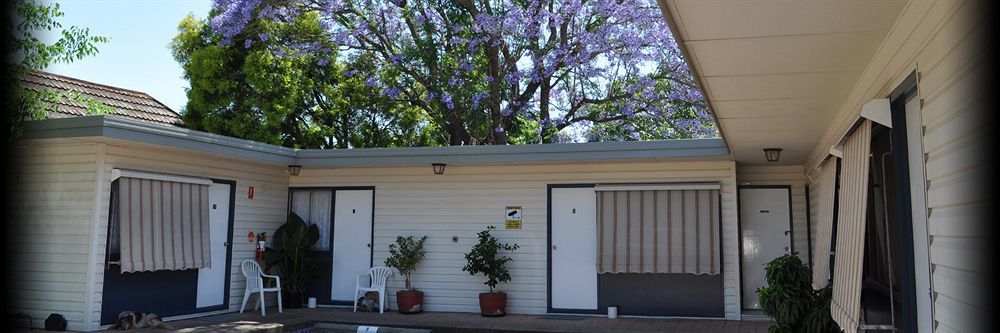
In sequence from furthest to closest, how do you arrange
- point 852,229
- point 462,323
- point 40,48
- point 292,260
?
point 292,260
point 462,323
point 40,48
point 852,229

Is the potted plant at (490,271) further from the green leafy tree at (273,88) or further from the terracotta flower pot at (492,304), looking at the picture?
the green leafy tree at (273,88)

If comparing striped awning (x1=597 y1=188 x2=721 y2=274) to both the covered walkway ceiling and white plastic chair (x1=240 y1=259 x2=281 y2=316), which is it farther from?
white plastic chair (x1=240 y1=259 x2=281 y2=316)

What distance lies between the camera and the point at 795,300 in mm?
5855

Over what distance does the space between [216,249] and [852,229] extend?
7.52 meters

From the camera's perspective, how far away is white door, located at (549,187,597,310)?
9281mm

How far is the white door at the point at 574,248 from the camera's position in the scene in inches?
365

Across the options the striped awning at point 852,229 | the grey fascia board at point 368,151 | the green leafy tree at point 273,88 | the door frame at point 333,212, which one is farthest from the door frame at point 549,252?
the green leafy tree at point 273,88

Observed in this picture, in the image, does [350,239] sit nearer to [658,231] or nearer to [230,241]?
[230,241]

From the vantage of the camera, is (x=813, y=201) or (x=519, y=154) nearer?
(x=813, y=201)

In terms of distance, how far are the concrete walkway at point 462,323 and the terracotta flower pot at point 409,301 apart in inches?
4.8

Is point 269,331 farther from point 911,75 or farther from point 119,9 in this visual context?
point 911,75

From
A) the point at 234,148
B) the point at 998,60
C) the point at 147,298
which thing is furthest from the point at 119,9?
the point at 998,60

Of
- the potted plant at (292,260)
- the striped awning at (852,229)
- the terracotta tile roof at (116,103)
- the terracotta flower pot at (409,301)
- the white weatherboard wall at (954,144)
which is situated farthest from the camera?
the terracotta tile roof at (116,103)

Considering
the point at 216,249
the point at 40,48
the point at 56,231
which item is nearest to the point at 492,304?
the point at 216,249
